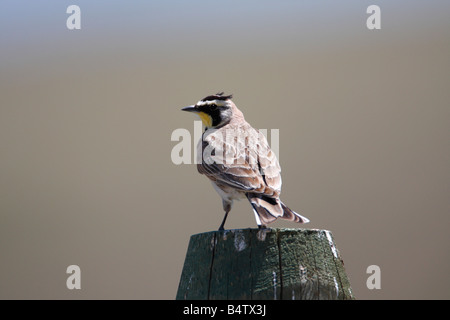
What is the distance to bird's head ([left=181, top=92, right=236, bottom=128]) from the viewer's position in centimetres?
706

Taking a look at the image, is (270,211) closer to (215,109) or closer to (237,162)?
(237,162)

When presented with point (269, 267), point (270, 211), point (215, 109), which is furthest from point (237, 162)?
point (269, 267)

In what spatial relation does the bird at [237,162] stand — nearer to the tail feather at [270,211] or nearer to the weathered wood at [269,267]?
the tail feather at [270,211]

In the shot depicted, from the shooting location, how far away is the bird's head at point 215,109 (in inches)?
278

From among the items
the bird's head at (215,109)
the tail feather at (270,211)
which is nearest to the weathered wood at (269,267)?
the tail feather at (270,211)

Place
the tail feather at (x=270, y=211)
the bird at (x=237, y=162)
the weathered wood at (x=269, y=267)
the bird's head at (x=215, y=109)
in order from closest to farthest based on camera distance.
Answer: the weathered wood at (x=269, y=267) < the tail feather at (x=270, y=211) < the bird at (x=237, y=162) < the bird's head at (x=215, y=109)

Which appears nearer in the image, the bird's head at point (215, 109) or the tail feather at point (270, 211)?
the tail feather at point (270, 211)

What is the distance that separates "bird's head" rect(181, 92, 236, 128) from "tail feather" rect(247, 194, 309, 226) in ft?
6.66

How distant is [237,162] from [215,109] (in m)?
1.49

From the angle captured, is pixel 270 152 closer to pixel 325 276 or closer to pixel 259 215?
pixel 259 215

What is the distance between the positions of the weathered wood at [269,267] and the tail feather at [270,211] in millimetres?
597

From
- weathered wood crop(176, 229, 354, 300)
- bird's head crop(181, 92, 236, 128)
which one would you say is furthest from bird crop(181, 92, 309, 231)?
weathered wood crop(176, 229, 354, 300)

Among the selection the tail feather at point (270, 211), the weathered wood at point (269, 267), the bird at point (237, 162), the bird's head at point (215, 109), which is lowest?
the weathered wood at point (269, 267)

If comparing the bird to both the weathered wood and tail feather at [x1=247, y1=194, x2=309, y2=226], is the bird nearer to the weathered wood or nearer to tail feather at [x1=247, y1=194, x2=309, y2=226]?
tail feather at [x1=247, y1=194, x2=309, y2=226]
